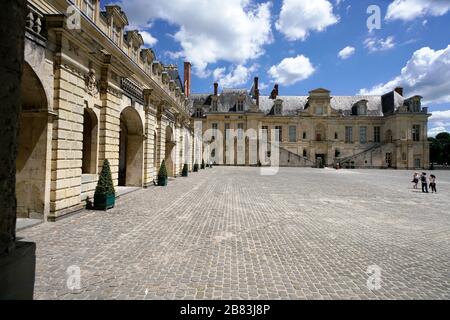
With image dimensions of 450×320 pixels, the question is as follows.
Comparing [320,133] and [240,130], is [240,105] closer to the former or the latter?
[240,130]

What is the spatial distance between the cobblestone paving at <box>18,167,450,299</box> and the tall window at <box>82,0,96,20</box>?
7.52 meters

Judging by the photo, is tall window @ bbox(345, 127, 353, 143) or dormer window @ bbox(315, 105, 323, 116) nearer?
dormer window @ bbox(315, 105, 323, 116)

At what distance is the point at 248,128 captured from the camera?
4778 cm

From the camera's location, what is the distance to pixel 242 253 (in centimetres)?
522

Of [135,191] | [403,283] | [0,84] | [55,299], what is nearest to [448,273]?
[403,283]

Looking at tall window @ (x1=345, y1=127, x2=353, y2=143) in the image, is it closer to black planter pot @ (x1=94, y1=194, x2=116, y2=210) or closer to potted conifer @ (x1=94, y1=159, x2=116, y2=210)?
potted conifer @ (x1=94, y1=159, x2=116, y2=210)

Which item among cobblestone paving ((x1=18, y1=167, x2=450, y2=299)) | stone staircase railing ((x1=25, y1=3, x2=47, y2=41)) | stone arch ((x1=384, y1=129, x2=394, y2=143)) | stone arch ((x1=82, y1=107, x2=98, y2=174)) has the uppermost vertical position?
stone arch ((x1=384, y1=129, x2=394, y2=143))

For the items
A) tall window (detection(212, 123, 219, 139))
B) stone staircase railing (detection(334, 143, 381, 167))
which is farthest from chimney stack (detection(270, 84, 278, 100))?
stone staircase railing (detection(334, 143, 381, 167))

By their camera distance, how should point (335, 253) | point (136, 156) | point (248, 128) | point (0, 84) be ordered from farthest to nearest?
point (248, 128), point (136, 156), point (335, 253), point (0, 84)

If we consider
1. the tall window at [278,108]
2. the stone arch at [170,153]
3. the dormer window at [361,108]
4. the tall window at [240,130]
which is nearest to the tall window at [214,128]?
the tall window at [240,130]

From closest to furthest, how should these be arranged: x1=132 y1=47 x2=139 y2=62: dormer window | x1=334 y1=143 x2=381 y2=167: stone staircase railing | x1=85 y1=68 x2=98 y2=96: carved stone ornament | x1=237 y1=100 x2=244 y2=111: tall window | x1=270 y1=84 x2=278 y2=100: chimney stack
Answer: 1. x1=85 y1=68 x2=98 y2=96: carved stone ornament
2. x1=132 y1=47 x2=139 y2=62: dormer window
3. x1=334 y1=143 x2=381 y2=167: stone staircase railing
4. x1=237 y1=100 x2=244 y2=111: tall window
5. x1=270 y1=84 x2=278 y2=100: chimney stack

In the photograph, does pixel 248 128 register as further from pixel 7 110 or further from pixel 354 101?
pixel 7 110

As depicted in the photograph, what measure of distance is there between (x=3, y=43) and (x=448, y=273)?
271 inches

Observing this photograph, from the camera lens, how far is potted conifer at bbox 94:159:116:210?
8922 mm
